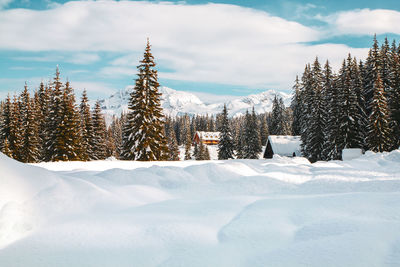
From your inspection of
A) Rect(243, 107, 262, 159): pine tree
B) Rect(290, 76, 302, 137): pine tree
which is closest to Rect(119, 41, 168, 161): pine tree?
Rect(243, 107, 262, 159): pine tree

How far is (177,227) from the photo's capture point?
4.34 metres

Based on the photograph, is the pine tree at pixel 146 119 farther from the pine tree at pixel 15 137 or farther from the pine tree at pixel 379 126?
the pine tree at pixel 379 126

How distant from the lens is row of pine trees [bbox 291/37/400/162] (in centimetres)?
2986

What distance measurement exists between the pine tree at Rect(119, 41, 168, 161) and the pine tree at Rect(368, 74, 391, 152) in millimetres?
23615

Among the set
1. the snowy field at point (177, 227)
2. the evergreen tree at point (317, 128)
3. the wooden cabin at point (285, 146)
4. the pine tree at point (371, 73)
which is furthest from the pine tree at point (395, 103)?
the snowy field at point (177, 227)

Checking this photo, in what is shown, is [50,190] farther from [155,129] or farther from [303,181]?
[155,129]

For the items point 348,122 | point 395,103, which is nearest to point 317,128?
point 348,122

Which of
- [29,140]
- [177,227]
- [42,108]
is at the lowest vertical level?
[29,140]

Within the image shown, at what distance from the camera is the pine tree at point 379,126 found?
29.2m

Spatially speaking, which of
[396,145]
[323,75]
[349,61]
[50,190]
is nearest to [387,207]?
[50,190]

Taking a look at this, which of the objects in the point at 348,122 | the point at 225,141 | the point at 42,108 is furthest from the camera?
the point at 225,141

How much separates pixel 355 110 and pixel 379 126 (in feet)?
14.1

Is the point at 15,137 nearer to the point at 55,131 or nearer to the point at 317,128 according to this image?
the point at 55,131

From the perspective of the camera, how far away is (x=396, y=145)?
97.1 feet
